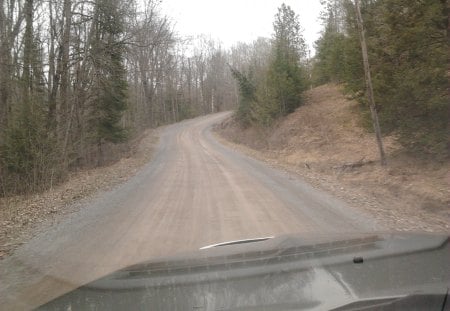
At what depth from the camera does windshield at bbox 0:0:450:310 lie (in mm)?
5445

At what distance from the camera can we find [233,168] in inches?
763

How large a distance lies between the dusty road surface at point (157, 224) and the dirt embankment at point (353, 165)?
3.40ft

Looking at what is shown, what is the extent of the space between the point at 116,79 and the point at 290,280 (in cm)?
2597

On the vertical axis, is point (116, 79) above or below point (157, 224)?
above

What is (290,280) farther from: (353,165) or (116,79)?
(116,79)

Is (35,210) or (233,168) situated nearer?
(35,210)

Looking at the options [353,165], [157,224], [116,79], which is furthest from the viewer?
[116,79]

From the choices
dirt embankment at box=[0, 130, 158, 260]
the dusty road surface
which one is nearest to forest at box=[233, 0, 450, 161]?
the dusty road surface

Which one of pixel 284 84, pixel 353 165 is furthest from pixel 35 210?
pixel 284 84

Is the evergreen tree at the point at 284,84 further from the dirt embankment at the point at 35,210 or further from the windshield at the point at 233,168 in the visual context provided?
the dirt embankment at the point at 35,210

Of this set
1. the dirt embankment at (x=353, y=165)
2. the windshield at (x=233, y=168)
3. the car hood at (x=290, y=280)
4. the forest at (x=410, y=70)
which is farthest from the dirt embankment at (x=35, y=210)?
the forest at (x=410, y=70)

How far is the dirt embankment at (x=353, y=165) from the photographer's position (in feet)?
35.7

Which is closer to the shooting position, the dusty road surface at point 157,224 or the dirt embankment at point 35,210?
the dusty road surface at point 157,224

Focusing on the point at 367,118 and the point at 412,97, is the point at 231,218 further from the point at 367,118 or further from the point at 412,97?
the point at 367,118
